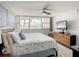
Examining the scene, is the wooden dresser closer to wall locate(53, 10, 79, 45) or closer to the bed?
wall locate(53, 10, 79, 45)

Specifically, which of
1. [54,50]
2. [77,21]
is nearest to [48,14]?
[77,21]

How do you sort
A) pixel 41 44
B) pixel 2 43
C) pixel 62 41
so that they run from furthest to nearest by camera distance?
pixel 62 41 → pixel 41 44 → pixel 2 43

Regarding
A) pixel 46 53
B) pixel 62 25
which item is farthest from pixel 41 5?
pixel 46 53

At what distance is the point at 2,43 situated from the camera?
7.55ft

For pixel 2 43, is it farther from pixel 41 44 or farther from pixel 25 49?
pixel 41 44

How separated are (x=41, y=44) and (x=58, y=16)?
2.43 metres

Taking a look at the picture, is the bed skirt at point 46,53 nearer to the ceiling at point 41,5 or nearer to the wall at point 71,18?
the ceiling at point 41,5

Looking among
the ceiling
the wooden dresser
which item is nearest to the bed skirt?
the wooden dresser

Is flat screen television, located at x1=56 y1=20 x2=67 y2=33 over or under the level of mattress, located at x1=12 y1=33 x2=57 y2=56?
over

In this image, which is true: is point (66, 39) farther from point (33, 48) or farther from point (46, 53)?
→ point (33, 48)

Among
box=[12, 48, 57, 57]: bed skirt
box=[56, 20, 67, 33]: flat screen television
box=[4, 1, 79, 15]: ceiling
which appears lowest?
box=[12, 48, 57, 57]: bed skirt

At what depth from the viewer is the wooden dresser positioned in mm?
4098

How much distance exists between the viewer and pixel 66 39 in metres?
4.27

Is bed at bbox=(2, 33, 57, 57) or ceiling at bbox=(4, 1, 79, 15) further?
ceiling at bbox=(4, 1, 79, 15)
